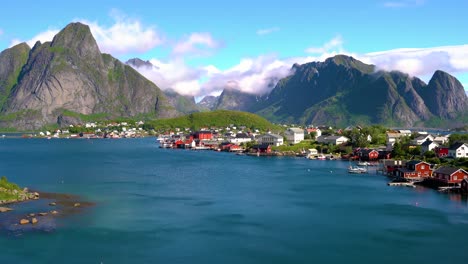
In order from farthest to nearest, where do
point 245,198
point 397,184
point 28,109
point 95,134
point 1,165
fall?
point 28,109
point 95,134
point 1,165
point 397,184
point 245,198

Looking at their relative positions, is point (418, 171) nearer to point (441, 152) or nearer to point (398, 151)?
point (441, 152)

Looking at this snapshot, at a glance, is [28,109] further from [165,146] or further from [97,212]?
[97,212]

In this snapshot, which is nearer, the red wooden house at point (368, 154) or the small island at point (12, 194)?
the small island at point (12, 194)

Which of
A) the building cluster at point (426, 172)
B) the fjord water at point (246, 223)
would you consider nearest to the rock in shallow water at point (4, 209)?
the fjord water at point (246, 223)

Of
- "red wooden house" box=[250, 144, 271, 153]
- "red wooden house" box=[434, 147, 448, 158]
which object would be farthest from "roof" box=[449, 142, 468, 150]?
"red wooden house" box=[250, 144, 271, 153]

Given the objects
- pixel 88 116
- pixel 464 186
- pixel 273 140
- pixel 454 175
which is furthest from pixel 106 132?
pixel 464 186

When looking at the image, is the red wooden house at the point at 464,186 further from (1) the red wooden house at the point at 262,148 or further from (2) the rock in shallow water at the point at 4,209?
(1) the red wooden house at the point at 262,148

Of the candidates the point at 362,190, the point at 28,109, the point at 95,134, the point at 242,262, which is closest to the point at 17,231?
the point at 242,262
